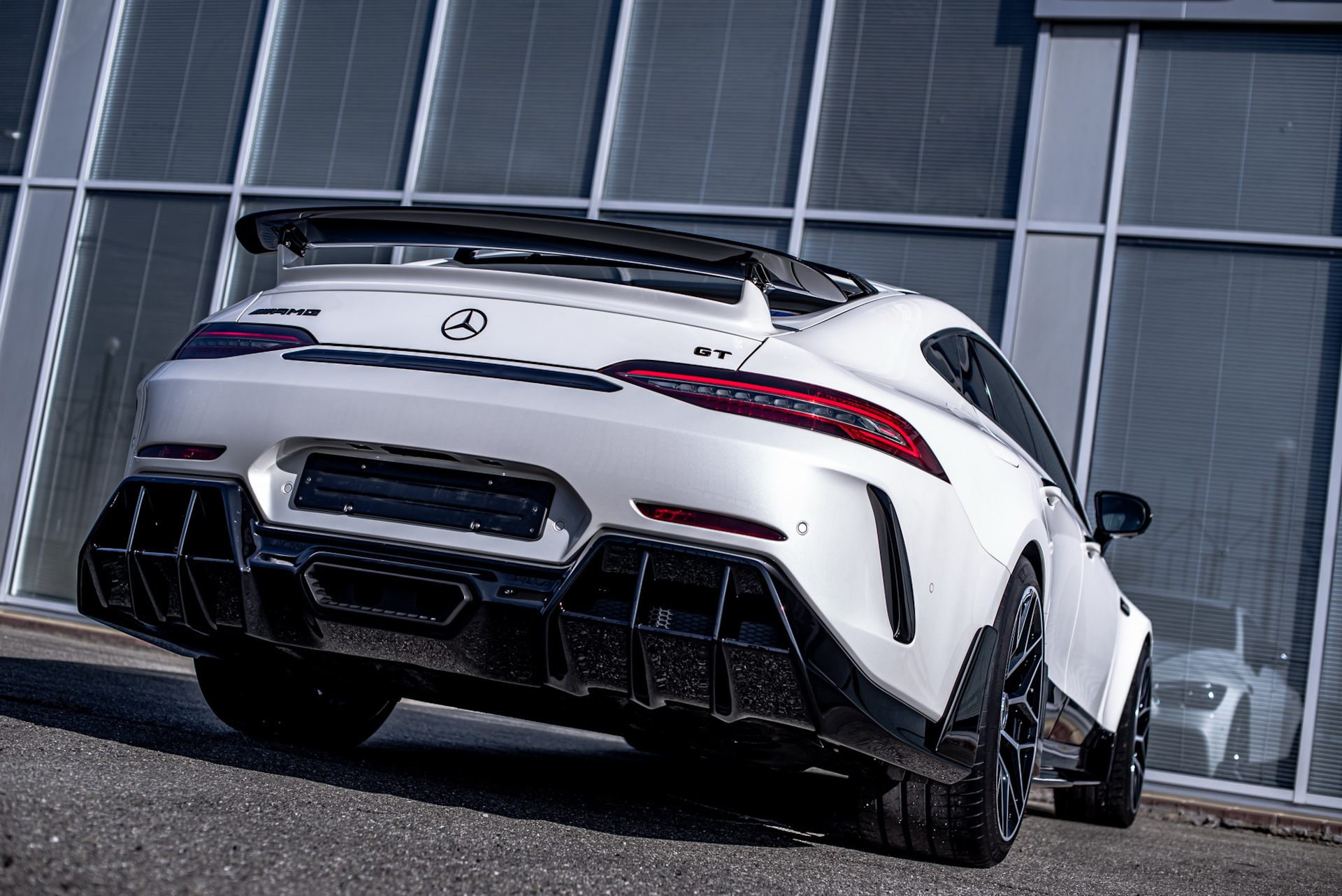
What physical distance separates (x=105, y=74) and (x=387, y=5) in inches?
97.9

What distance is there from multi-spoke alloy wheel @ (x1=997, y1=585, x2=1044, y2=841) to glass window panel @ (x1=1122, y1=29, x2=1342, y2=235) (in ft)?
17.7

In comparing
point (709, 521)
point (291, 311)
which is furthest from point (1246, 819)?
point (291, 311)

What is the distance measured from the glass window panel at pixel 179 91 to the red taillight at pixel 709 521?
8.10 meters

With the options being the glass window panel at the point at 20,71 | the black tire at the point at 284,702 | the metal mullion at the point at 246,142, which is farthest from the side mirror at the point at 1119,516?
the glass window panel at the point at 20,71

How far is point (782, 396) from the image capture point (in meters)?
2.39

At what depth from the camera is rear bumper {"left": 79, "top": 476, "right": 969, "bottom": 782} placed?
229 cm

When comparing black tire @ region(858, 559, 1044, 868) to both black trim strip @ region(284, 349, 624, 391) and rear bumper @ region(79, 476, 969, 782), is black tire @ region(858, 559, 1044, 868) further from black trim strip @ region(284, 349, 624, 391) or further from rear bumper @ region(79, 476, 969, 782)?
black trim strip @ region(284, 349, 624, 391)

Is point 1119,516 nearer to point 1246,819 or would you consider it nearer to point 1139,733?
point 1139,733

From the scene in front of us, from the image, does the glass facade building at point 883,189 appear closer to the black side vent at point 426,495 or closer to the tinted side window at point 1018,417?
the tinted side window at point 1018,417

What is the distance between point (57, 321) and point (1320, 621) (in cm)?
922

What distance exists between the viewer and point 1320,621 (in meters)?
7.05

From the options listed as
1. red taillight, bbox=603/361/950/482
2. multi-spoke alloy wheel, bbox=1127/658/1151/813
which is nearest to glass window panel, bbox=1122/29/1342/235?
multi-spoke alloy wheel, bbox=1127/658/1151/813

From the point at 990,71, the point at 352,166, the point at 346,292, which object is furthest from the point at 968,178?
the point at 346,292

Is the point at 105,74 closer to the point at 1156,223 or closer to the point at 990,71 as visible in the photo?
the point at 990,71
